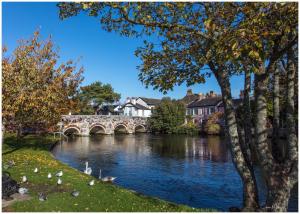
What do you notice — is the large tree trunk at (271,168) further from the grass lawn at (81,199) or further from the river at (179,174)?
the river at (179,174)

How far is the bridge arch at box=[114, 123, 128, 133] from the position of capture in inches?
3338

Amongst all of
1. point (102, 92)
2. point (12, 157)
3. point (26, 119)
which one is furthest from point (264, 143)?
point (102, 92)

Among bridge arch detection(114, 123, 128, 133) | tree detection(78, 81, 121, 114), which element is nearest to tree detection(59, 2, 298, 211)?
bridge arch detection(114, 123, 128, 133)

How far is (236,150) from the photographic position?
13484mm

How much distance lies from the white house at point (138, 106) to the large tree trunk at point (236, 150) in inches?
3842

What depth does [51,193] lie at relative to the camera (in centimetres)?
1650

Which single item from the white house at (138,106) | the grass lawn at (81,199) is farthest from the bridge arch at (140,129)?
the grass lawn at (81,199)

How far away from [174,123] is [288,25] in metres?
71.5

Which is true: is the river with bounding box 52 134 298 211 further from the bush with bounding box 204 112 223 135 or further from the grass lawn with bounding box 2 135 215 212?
the bush with bounding box 204 112 223 135

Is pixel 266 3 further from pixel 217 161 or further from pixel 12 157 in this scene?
pixel 217 161

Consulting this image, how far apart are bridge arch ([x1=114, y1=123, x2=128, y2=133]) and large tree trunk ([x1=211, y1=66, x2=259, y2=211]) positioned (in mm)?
71072

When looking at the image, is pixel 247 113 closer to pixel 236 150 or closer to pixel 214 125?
pixel 236 150

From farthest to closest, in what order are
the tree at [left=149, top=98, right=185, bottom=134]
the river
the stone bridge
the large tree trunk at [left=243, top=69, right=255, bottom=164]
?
the tree at [left=149, top=98, right=185, bottom=134] < the stone bridge < the river < the large tree trunk at [left=243, top=69, right=255, bottom=164]

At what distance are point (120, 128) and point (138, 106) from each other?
2481 centimetres
